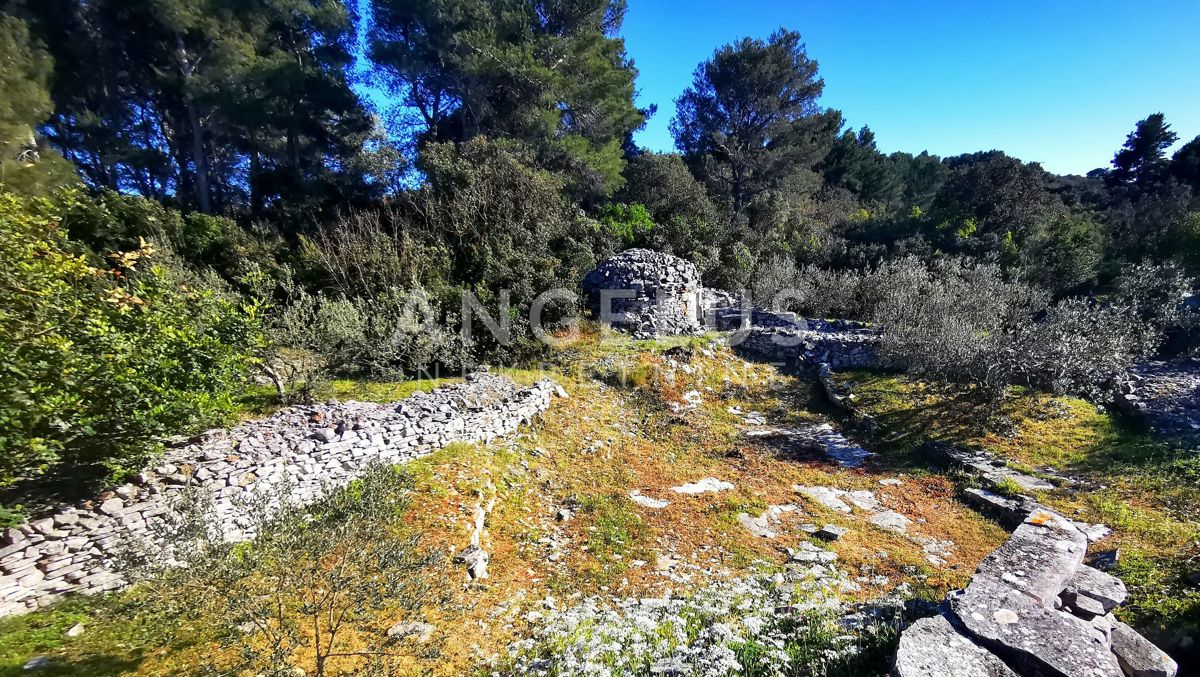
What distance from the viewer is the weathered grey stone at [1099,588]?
12.7ft

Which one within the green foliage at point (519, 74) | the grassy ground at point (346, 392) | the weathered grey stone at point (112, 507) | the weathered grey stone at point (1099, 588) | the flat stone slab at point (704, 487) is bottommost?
the flat stone slab at point (704, 487)

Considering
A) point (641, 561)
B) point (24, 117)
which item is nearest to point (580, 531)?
point (641, 561)

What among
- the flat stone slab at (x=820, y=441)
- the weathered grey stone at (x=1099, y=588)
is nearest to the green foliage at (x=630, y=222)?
the flat stone slab at (x=820, y=441)

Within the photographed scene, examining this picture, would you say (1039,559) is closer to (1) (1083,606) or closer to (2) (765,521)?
(1) (1083,606)

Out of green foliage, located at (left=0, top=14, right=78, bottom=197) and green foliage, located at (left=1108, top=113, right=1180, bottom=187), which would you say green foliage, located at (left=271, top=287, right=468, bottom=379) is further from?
green foliage, located at (left=1108, top=113, right=1180, bottom=187)

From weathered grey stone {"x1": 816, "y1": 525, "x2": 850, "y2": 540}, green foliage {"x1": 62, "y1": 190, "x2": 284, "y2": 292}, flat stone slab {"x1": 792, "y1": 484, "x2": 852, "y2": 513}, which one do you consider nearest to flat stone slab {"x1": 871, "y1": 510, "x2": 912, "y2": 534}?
flat stone slab {"x1": 792, "y1": 484, "x2": 852, "y2": 513}

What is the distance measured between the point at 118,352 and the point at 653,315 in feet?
37.3

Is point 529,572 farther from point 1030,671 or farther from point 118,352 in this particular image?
point 118,352

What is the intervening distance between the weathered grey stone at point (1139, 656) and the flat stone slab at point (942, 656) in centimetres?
106

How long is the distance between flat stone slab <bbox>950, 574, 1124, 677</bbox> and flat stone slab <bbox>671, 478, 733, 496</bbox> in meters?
3.59

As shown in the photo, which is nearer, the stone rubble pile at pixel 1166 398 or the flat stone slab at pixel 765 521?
the flat stone slab at pixel 765 521

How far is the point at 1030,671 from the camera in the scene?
289cm

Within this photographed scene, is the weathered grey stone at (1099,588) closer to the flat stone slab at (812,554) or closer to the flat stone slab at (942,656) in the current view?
the flat stone slab at (942,656)

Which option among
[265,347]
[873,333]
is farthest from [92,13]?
[873,333]
